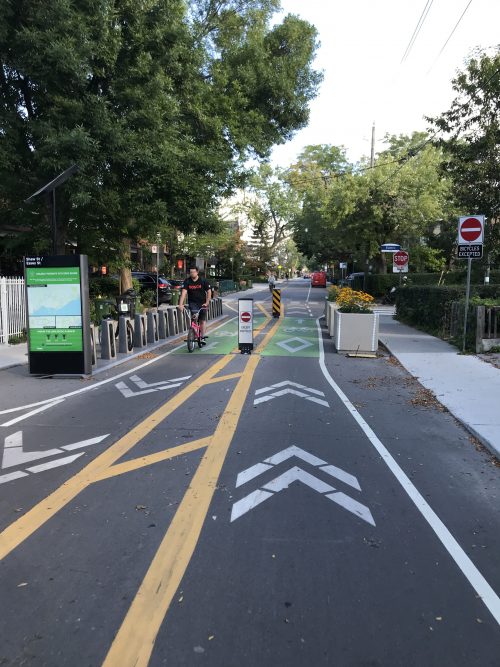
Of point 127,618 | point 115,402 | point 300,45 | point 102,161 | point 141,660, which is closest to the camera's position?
point 141,660

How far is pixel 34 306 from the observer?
9969mm

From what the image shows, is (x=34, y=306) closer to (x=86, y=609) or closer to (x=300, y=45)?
(x=86, y=609)

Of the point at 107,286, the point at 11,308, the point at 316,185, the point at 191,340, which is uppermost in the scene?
the point at 316,185

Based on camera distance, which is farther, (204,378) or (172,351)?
(172,351)

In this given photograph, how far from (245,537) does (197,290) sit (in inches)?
377

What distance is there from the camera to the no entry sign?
1224cm

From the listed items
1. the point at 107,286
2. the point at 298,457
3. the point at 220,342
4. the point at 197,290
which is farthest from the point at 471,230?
the point at 107,286

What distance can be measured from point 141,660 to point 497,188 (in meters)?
19.7

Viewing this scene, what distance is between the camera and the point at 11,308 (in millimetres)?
15055

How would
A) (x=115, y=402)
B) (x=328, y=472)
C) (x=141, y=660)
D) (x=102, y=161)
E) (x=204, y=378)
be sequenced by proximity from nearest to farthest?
(x=141, y=660)
(x=328, y=472)
(x=115, y=402)
(x=204, y=378)
(x=102, y=161)

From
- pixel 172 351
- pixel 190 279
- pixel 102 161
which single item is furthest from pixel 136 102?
pixel 172 351

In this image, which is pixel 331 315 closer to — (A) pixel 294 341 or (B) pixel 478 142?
(A) pixel 294 341

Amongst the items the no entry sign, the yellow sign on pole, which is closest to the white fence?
the no entry sign

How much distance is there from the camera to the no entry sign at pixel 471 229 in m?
12.2
